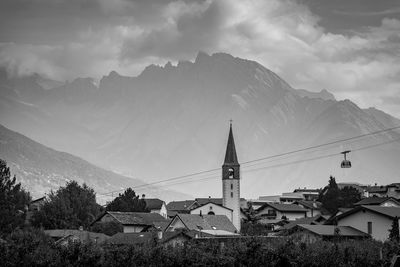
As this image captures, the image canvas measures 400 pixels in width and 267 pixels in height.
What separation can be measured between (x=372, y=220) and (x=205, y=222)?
28580 mm

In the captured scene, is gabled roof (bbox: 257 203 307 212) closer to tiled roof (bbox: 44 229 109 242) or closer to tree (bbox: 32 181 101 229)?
tree (bbox: 32 181 101 229)

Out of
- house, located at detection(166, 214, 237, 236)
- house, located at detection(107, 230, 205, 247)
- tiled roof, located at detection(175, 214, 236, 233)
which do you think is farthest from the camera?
tiled roof, located at detection(175, 214, 236, 233)

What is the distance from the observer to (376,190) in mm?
180500

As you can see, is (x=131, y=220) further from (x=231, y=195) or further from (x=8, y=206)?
(x=231, y=195)

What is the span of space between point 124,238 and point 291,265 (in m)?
30.1

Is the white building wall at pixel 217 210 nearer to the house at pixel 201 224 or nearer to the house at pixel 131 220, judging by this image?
the house at pixel 131 220

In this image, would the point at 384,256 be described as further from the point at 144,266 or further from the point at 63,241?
the point at 63,241

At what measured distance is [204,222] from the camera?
109375mm

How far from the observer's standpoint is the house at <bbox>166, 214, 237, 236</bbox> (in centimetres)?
10388

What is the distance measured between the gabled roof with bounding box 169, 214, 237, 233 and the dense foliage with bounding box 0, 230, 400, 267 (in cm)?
3802

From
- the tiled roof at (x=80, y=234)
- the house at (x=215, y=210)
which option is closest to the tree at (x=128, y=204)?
the house at (x=215, y=210)

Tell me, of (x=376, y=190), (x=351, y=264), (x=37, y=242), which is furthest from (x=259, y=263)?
(x=376, y=190)

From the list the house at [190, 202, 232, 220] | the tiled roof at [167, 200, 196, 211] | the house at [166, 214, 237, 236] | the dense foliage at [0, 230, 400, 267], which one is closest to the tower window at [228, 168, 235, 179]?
the tiled roof at [167, 200, 196, 211]

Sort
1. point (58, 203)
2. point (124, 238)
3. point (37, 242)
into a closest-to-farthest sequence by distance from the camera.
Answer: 1. point (37, 242)
2. point (124, 238)
3. point (58, 203)
